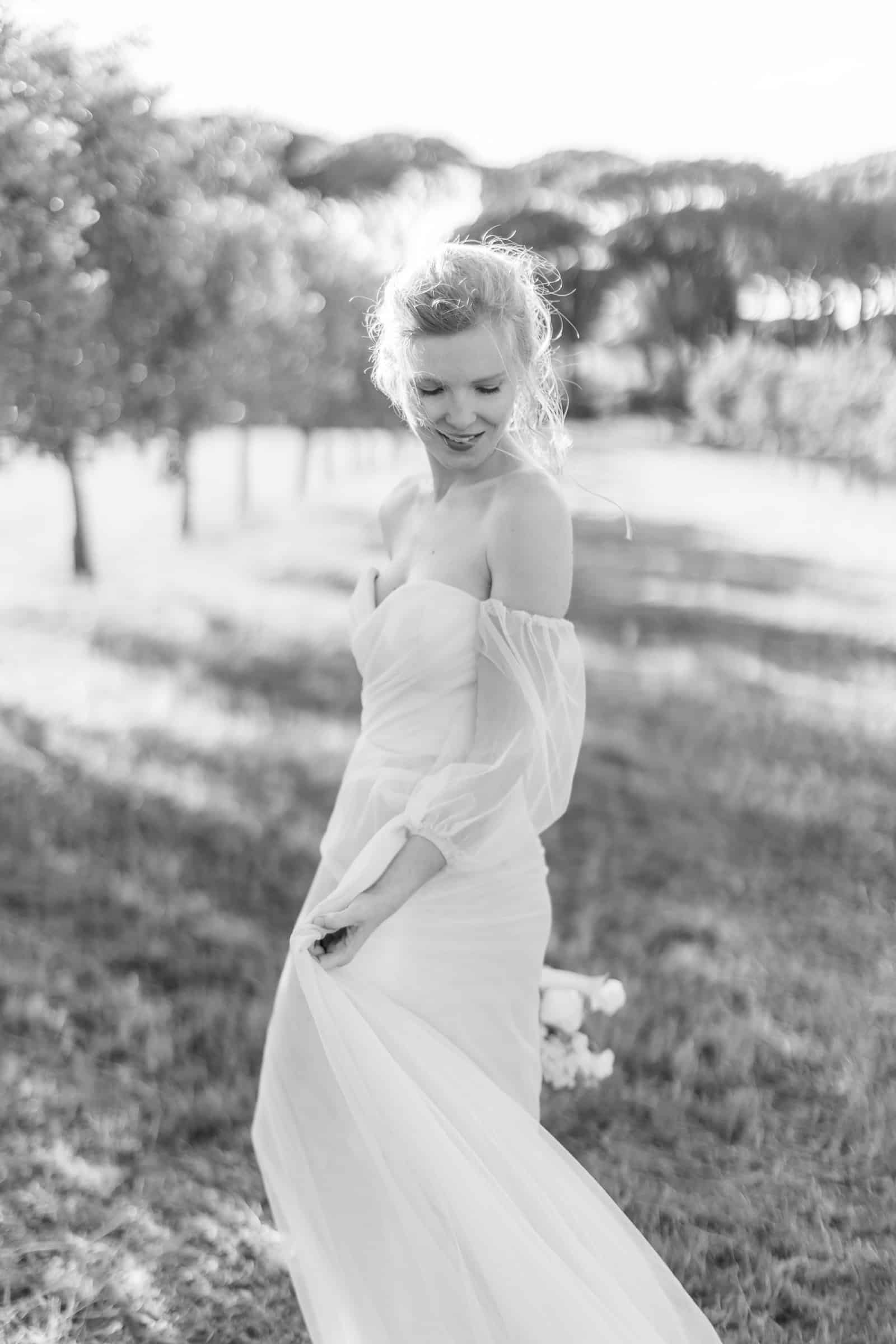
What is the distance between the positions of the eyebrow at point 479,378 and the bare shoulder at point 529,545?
0.17 meters

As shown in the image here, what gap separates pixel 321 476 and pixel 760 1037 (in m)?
15.6

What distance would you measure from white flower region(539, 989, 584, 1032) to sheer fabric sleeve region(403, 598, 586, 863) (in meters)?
0.80

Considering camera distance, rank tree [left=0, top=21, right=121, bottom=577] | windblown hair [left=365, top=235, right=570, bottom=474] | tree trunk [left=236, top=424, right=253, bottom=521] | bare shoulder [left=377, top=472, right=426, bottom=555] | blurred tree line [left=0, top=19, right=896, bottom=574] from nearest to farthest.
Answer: windblown hair [left=365, top=235, right=570, bottom=474] < bare shoulder [left=377, top=472, right=426, bottom=555] < tree [left=0, top=21, right=121, bottom=577] < blurred tree line [left=0, top=19, right=896, bottom=574] < tree trunk [left=236, top=424, right=253, bottom=521]

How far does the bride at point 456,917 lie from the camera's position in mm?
1945

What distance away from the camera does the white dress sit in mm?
1951

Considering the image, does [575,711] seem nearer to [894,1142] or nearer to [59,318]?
[894,1142]

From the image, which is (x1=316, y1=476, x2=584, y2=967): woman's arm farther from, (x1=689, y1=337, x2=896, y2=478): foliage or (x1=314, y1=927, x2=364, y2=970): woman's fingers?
(x1=689, y1=337, x2=896, y2=478): foliage

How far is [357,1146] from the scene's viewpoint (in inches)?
83.0

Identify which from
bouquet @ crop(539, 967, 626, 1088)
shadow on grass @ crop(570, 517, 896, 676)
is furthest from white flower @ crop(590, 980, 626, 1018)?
shadow on grass @ crop(570, 517, 896, 676)

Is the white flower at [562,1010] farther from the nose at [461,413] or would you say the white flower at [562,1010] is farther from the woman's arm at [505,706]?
the nose at [461,413]

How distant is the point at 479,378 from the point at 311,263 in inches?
401

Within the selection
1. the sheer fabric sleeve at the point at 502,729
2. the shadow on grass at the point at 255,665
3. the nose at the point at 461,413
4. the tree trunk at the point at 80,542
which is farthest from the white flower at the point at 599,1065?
the tree trunk at the point at 80,542

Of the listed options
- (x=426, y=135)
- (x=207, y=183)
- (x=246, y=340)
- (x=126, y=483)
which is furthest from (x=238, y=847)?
(x=426, y=135)

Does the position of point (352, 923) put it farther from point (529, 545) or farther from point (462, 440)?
point (462, 440)
